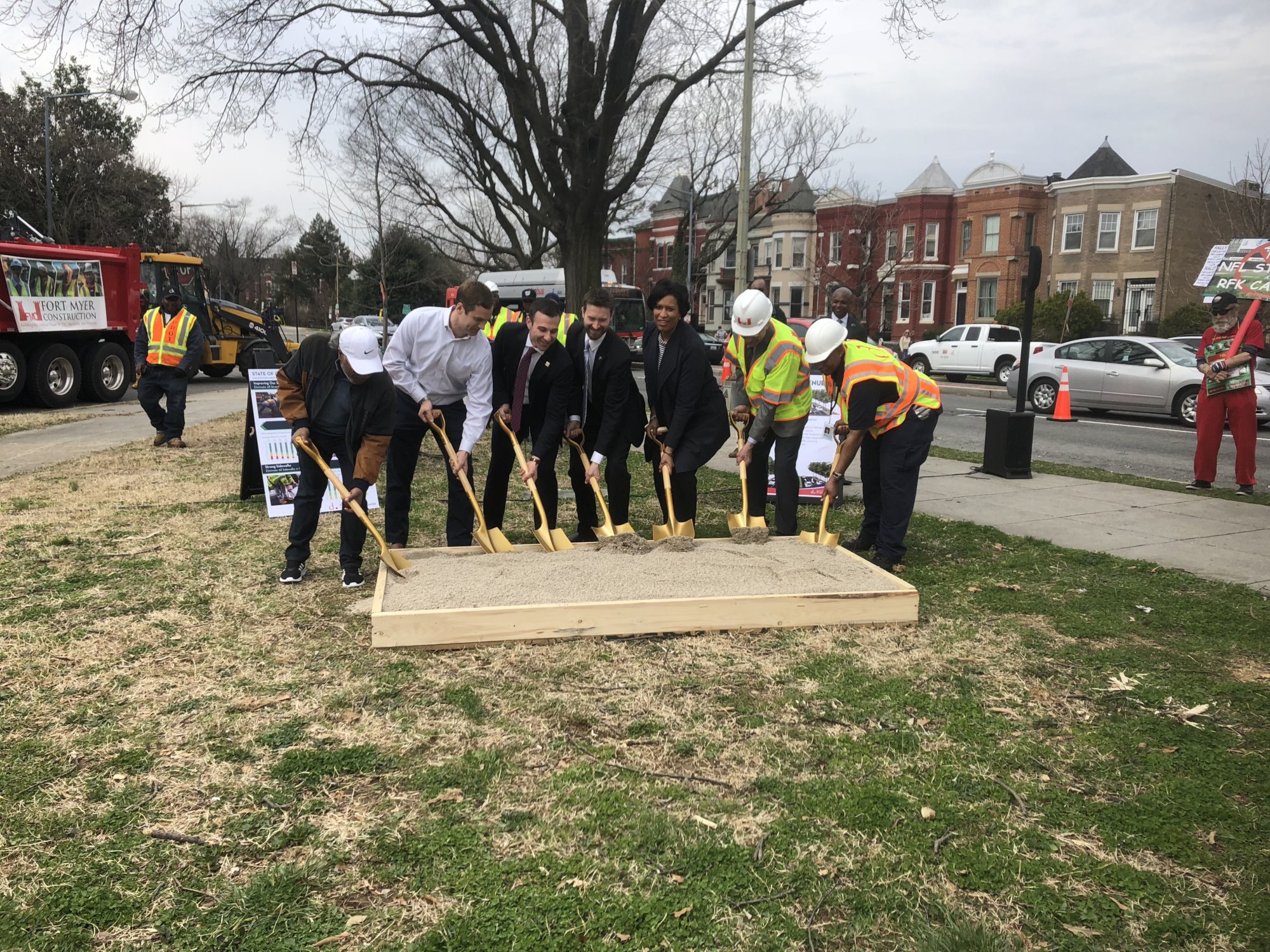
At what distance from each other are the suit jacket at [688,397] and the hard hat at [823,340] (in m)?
0.62

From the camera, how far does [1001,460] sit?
8.89m

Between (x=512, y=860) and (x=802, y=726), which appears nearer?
(x=512, y=860)

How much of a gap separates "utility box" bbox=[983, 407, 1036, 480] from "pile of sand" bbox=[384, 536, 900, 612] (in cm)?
439

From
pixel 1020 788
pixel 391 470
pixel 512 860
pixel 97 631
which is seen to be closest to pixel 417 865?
pixel 512 860

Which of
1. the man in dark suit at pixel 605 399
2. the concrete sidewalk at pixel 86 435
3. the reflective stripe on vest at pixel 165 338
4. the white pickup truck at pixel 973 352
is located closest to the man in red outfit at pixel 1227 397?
the man in dark suit at pixel 605 399

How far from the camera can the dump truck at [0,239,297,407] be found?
14.5 m

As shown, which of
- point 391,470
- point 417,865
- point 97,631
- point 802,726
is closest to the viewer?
point 417,865

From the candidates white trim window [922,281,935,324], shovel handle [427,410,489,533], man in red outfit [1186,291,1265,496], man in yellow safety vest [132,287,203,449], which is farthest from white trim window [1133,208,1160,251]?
shovel handle [427,410,489,533]

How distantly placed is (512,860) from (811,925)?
845mm

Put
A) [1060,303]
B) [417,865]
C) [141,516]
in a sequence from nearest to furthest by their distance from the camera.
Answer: [417,865], [141,516], [1060,303]

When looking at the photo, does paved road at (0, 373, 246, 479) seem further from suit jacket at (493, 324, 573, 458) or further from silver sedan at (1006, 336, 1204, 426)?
silver sedan at (1006, 336, 1204, 426)

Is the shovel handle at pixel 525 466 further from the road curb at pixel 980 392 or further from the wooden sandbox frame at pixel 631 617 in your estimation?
the road curb at pixel 980 392

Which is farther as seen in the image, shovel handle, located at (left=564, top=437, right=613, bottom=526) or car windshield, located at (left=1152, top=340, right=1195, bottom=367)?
car windshield, located at (left=1152, top=340, right=1195, bottom=367)

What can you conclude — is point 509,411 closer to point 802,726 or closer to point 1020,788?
point 802,726
